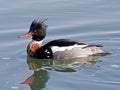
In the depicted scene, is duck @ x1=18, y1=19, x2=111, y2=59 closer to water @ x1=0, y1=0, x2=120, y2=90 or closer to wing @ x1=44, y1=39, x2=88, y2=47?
wing @ x1=44, y1=39, x2=88, y2=47

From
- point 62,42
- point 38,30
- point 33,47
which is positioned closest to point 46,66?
point 62,42

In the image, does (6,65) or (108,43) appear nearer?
(6,65)

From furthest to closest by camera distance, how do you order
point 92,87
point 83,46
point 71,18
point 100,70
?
1. point 71,18
2. point 83,46
3. point 100,70
4. point 92,87

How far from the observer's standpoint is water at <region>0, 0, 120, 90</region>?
1101cm

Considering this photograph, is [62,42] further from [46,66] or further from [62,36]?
[62,36]

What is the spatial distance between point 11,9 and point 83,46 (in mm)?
3370

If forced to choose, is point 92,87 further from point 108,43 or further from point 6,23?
point 6,23

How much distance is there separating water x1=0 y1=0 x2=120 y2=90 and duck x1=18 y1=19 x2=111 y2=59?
0.68ft

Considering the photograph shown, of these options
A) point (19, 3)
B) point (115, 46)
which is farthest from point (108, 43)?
point (19, 3)

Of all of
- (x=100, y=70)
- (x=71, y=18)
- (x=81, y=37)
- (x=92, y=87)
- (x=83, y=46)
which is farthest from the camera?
(x=71, y=18)

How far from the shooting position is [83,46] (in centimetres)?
1255

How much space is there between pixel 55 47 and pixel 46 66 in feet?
1.89

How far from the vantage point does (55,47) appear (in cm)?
1255

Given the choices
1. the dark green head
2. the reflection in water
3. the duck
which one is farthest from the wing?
the dark green head
